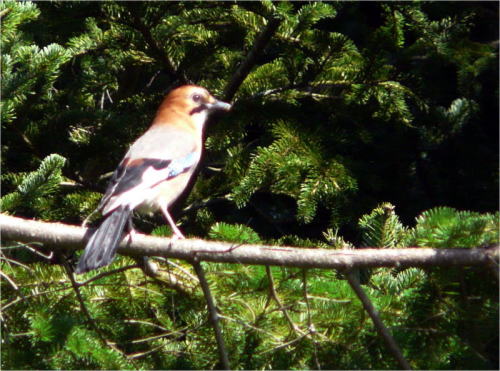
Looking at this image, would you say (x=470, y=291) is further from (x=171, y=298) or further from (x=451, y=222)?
Answer: (x=171, y=298)

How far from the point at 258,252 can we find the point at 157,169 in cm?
155

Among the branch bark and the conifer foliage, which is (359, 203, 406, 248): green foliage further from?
the branch bark

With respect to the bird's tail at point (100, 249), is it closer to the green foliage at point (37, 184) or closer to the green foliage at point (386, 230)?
the green foliage at point (37, 184)

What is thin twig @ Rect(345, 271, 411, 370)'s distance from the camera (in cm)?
290

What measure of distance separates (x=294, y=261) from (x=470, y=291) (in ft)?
2.18

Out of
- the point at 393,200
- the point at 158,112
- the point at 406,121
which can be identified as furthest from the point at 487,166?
the point at 158,112

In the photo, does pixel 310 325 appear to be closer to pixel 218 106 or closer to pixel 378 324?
pixel 378 324

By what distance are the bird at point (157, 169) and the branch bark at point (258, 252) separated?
113mm

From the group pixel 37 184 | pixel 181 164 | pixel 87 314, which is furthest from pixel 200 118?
pixel 87 314

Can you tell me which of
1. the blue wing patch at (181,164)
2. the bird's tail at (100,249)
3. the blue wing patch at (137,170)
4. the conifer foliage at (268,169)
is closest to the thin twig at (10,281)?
the conifer foliage at (268,169)

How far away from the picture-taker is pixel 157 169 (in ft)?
14.5

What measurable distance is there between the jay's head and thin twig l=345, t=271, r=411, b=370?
2135 millimetres

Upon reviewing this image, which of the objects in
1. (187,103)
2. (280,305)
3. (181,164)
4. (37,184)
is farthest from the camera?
(187,103)

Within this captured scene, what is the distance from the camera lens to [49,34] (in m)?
5.18
